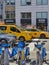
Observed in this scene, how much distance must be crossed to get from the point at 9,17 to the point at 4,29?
2620 cm

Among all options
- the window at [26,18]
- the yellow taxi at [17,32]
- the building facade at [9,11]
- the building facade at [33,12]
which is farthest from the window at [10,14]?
the yellow taxi at [17,32]

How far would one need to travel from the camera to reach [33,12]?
58.0 meters

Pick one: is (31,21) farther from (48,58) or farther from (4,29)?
(48,58)

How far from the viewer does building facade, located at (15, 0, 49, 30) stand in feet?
188

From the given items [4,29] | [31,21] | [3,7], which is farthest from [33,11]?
[4,29]

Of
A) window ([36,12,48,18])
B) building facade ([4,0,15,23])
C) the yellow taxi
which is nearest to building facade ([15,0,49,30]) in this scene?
window ([36,12,48,18])

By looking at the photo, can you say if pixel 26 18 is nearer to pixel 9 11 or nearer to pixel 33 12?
pixel 33 12

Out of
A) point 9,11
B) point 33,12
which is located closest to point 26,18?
point 33,12

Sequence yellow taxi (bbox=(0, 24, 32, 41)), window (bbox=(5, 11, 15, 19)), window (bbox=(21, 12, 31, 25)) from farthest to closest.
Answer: window (bbox=(5, 11, 15, 19)), window (bbox=(21, 12, 31, 25)), yellow taxi (bbox=(0, 24, 32, 41))

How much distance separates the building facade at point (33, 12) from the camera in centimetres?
5731

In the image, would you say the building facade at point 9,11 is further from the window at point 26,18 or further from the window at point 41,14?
the window at point 41,14

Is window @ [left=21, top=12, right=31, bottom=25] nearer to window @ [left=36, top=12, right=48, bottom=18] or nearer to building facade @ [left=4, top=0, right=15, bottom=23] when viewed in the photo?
window @ [left=36, top=12, right=48, bottom=18]

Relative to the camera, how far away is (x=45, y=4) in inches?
2254

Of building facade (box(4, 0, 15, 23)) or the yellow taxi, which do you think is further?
building facade (box(4, 0, 15, 23))
